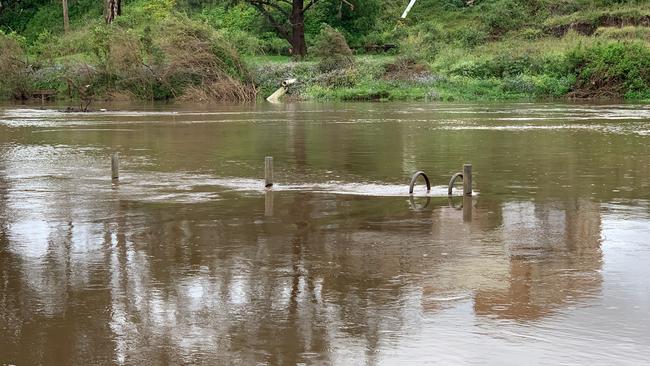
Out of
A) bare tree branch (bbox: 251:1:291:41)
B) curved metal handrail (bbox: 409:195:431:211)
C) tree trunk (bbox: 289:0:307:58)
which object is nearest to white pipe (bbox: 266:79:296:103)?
tree trunk (bbox: 289:0:307:58)

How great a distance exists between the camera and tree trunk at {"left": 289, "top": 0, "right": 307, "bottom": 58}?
2675 inches

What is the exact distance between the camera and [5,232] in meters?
13.6

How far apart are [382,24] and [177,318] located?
70.4 metres

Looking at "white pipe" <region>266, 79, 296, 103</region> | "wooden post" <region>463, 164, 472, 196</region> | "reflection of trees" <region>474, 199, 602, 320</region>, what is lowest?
"reflection of trees" <region>474, 199, 602, 320</region>

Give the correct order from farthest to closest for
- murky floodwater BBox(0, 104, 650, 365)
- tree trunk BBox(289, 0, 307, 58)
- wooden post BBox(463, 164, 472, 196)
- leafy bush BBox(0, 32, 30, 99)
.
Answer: tree trunk BBox(289, 0, 307, 58) → leafy bush BBox(0, 32, 30, 99) → wooden post BBox(463, 164, 472, 196) → murky floodwater BBox(0, 104, 650, 365)

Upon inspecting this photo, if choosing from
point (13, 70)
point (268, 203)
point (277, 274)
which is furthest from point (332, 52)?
point (277, 274)

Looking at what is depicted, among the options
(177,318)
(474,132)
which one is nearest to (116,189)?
(177,318)

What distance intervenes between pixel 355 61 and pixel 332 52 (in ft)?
6.10

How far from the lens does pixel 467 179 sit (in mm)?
16484

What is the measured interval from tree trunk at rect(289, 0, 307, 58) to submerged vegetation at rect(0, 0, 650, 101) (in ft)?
4.04

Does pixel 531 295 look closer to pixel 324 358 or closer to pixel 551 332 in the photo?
pixel 551 332

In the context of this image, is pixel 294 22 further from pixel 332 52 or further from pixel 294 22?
pixel 332 52

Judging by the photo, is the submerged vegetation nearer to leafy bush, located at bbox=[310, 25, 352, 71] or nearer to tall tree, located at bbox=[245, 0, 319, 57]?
leafy bush, located at bbox=[310, 25, 352, 71]

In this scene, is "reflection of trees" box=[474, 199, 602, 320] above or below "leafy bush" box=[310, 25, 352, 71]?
below
